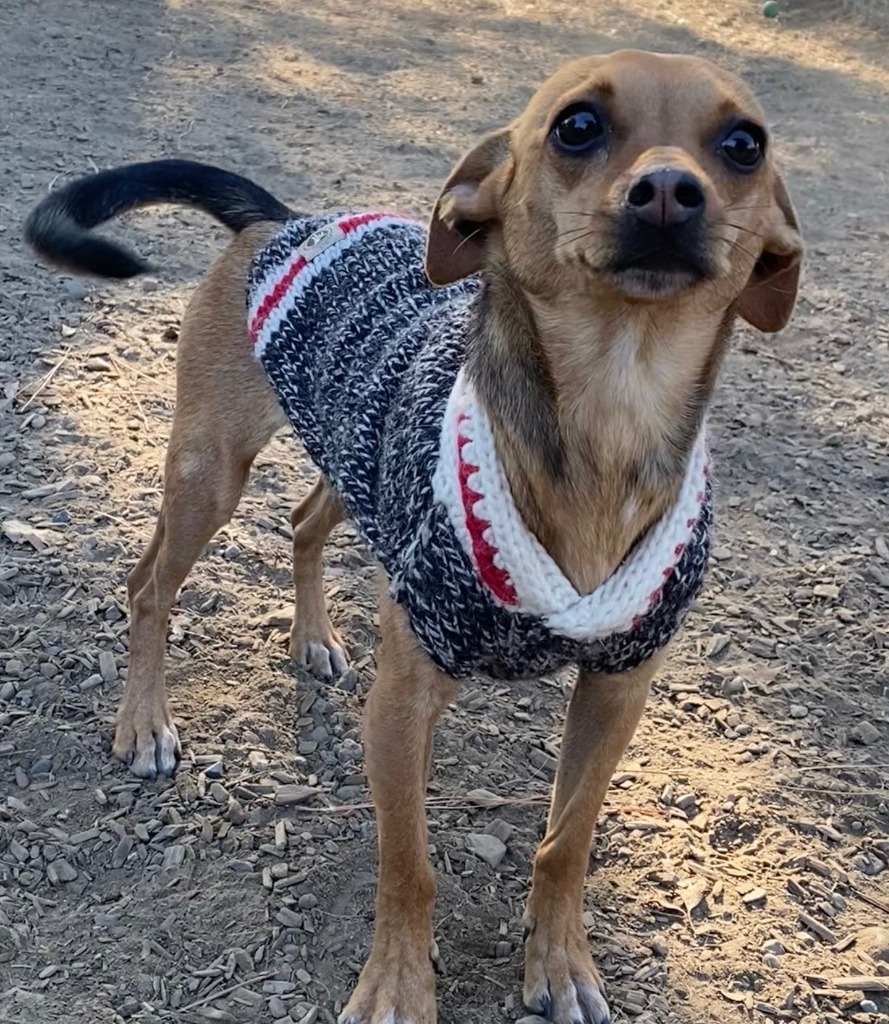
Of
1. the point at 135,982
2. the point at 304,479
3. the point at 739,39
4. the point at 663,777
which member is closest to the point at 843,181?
the point at 739,39

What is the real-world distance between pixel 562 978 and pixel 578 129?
1.86 m

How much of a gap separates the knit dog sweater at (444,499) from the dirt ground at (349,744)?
2.71 feet

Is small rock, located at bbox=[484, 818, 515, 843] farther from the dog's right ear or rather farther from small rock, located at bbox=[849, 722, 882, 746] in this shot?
the dog's right ear

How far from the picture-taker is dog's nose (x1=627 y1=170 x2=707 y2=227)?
2146mm

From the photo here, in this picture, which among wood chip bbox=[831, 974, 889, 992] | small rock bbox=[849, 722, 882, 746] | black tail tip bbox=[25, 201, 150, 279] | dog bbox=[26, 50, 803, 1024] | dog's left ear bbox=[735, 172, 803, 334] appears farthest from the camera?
small rock bbox=[849, 722, 882, 746]

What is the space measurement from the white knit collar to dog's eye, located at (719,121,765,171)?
622 mm

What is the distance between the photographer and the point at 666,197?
2146 millimetres

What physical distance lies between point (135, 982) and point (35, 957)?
0.79 feet

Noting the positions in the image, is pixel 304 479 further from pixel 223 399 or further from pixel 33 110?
pixel 33 110

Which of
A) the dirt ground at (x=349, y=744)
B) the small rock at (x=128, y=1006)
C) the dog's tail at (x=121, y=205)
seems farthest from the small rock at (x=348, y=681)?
the dog's tail at (x=121, y=205)

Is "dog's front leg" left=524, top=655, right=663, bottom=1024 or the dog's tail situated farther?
the dog's tail

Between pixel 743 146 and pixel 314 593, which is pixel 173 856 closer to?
pixel 314 593

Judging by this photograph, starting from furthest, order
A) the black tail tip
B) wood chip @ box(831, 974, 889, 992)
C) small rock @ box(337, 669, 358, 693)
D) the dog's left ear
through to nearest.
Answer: small rock @ box(337, 669, 358, 693)
the black tail tip
wood chip @ box(831, 974, 889, 992)
the dog's left ear

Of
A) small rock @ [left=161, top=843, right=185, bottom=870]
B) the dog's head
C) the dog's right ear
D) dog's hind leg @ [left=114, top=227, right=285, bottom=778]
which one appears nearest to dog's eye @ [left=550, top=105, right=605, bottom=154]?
the dog's head
